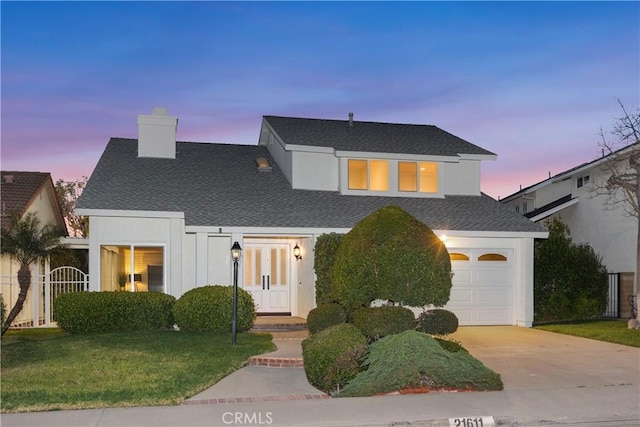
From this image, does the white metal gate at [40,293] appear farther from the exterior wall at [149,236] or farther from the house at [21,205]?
the exterior wall at [149,236]

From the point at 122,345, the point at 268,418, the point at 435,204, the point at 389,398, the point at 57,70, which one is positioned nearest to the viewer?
the point at 268,418

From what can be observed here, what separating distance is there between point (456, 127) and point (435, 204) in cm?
750

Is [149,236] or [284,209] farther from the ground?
[284,209]

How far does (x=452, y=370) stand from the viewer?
9.71 meters

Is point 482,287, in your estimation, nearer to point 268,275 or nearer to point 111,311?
point 268,275

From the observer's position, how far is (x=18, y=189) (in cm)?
2111

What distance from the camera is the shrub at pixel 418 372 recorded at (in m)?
9.53

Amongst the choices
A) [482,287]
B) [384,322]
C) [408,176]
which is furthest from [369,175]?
[384,322]

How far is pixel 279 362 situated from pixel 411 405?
3.73 m

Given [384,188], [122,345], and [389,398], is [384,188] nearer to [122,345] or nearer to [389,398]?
[122,345]

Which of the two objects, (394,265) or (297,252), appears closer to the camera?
(394,265)

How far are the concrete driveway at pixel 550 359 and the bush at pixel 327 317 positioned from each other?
2993 millimetres

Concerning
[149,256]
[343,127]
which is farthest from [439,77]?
[149,256]

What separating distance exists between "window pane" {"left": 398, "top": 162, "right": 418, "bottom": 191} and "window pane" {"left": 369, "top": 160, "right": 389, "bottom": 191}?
0.45 m
